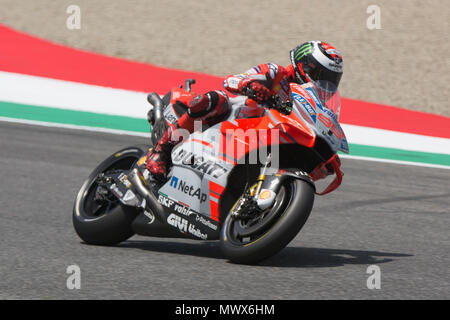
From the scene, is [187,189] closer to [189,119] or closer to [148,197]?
[148,197]

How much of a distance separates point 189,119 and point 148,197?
24.9 inches

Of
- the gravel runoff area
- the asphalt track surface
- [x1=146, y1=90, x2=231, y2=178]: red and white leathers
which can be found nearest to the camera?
the asphalt track surface

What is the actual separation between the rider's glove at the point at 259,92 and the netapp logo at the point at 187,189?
807 mm

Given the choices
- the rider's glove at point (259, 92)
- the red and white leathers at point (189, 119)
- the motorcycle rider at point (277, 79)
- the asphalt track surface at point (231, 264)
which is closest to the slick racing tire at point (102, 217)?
the asphalt track surface at point (231, 264)

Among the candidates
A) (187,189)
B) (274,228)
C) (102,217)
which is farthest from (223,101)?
(102,217)

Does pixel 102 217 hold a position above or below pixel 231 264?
above

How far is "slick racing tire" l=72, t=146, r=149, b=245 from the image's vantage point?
236 inches

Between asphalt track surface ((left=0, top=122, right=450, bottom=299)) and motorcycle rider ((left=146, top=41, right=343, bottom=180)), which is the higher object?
motorcycle rider ((left=146, top=41, right=343, bottom=180))

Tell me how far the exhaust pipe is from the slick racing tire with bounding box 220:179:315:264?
561 millimetres

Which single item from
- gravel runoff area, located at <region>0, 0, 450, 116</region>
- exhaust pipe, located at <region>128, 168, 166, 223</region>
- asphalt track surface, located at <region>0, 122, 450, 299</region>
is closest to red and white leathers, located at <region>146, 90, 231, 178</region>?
exhaust pipe, located at <region>128, 168, 166, 223</region>

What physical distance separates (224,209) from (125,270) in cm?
80

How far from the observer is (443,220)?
784 cm

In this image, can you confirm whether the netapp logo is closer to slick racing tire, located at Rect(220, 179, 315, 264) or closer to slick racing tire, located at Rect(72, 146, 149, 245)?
slick racing tire, located at Rect(220, 179, 315, 264)

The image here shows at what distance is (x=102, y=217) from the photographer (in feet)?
19.9
